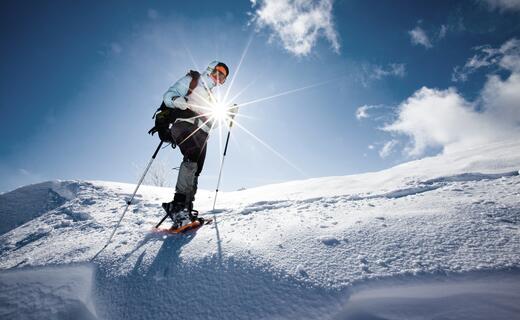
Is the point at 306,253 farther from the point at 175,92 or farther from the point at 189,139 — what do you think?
the point at 175,92

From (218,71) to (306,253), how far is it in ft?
11.4

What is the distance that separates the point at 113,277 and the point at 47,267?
89cm

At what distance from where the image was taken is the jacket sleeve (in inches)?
152

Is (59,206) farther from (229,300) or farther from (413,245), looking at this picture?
(413,245)

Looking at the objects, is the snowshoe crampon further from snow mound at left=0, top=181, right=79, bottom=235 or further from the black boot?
snow mound at left=0, top=181, right=79, bottom=235

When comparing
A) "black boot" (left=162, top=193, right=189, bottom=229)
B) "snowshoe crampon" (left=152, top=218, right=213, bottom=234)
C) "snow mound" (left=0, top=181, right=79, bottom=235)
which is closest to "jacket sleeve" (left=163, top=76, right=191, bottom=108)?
"black boot" (left=162, top=193, right=189, bottom=229)

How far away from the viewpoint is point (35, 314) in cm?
189

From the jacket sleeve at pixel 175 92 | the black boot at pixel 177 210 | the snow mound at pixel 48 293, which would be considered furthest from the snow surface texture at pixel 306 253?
the jacket sleeve at pixel 175 92

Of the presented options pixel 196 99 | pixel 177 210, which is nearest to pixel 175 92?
pixel 196 99

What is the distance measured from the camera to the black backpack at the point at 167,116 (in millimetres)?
3916

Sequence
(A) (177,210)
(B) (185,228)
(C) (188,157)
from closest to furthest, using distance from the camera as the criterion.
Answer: (B) (185,228)
(A) (177,210)
(C) (188,157)

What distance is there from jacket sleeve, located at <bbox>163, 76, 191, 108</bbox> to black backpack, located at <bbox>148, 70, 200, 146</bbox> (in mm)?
62

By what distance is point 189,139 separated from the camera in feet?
12.6

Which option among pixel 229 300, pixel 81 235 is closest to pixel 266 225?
pixel 229 300
